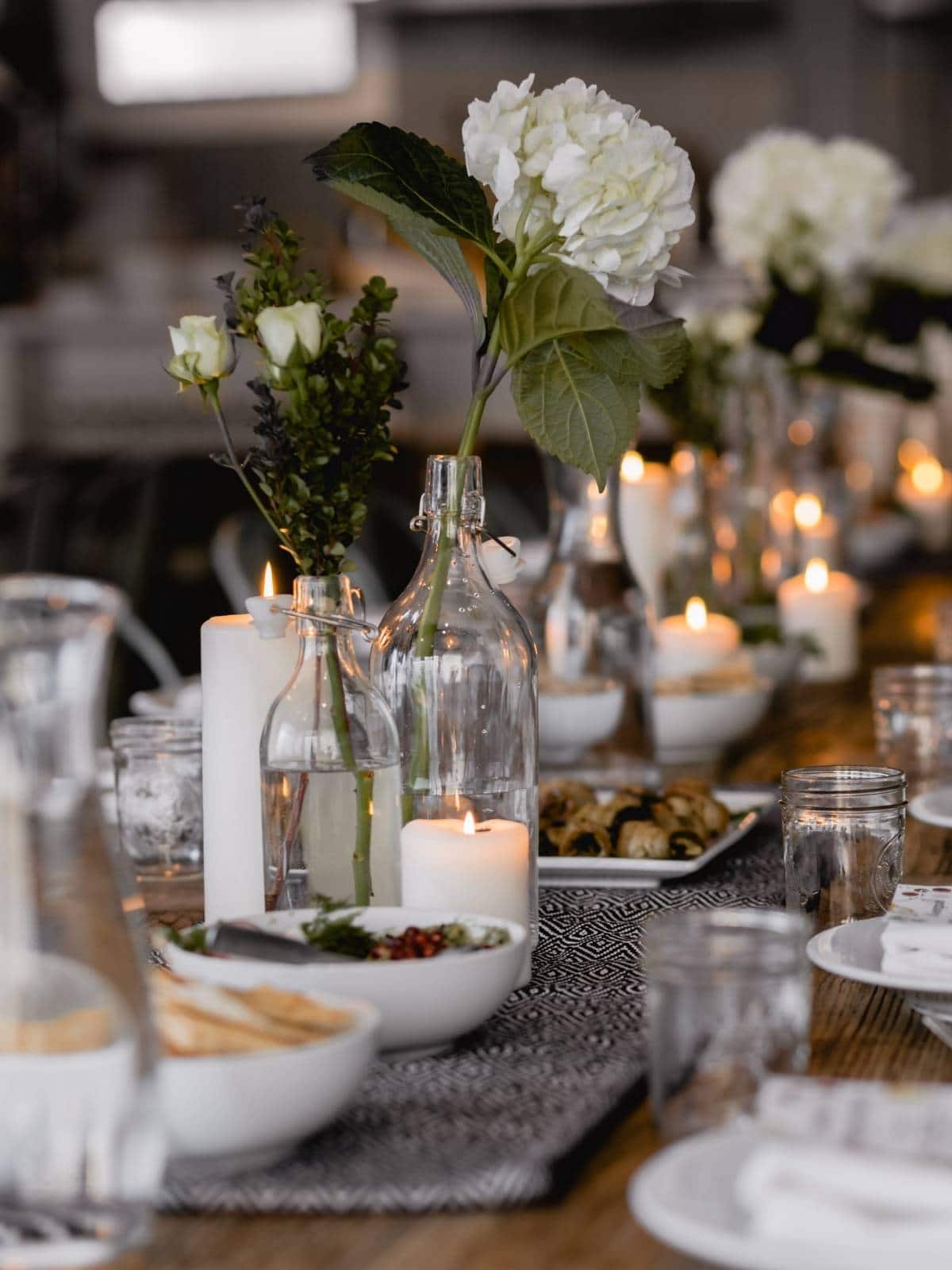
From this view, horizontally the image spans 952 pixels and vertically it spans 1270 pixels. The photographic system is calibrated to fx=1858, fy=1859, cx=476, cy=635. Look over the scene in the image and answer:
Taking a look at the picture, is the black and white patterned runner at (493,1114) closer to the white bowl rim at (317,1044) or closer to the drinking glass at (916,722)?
the white bowl rim at (317,1044)

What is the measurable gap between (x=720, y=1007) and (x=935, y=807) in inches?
29.8

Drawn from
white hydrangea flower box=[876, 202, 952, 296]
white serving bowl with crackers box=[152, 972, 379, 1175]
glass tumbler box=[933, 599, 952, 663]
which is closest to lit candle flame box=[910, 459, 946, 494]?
white hydrangea flower box=[876, 202, 952, 296]

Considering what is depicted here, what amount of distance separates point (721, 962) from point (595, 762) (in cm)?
91

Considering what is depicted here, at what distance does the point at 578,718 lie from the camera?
164 centimetres

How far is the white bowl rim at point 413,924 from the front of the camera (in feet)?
2.70

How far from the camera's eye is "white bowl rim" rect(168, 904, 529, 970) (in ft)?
2.70

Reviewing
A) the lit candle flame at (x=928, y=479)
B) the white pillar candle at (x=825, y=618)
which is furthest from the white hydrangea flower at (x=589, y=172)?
the lit candle flame at (x=928, y=479)

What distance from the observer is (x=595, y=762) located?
164 centimetres

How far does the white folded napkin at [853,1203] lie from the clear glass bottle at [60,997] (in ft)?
0.69

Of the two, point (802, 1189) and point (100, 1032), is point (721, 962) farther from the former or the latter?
point (100, 1032)

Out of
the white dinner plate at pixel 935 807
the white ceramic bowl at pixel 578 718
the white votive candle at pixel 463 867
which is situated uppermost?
the white ceramic bowl at pixel 578 718

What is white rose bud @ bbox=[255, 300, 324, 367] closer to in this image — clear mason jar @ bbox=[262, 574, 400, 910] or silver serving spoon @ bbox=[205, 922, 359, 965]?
clear mason jar @ bbox=[262, 574, 400, 910]

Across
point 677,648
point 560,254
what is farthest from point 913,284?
point 560,254

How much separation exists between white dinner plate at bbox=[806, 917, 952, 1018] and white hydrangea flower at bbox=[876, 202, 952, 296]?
209cm
